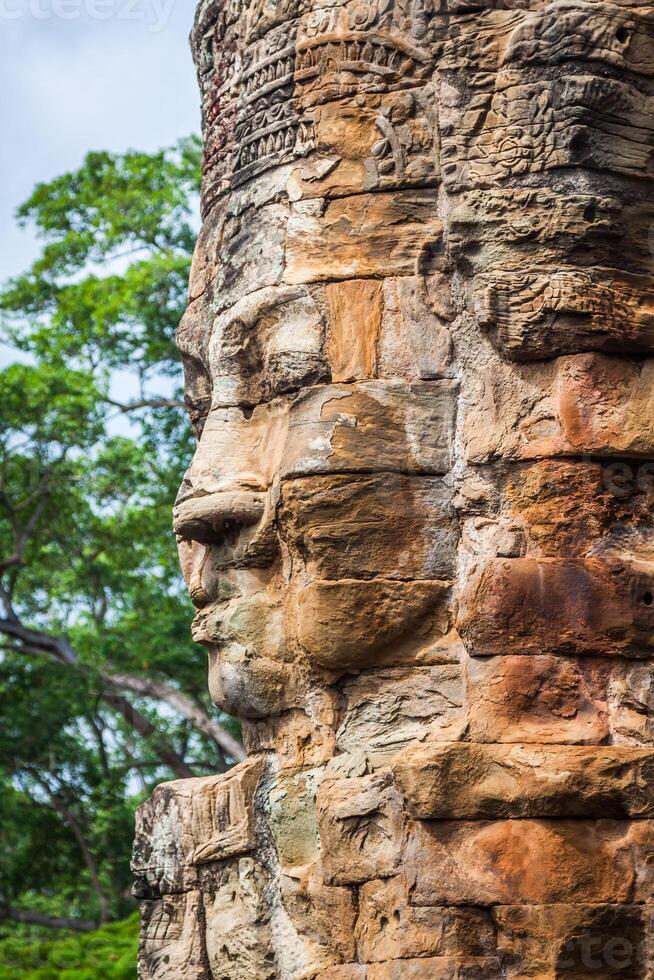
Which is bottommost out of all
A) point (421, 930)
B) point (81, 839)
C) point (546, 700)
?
point (421, 930)

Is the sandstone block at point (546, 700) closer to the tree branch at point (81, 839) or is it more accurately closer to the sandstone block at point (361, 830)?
the sandstone block at point (361, 830)

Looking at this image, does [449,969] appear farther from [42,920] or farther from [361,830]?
[42,920]

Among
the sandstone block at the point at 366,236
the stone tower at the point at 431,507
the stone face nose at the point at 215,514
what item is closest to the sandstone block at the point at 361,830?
the stone tower at the point at 431,507

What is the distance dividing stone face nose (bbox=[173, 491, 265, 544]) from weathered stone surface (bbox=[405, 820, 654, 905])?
1.47 m

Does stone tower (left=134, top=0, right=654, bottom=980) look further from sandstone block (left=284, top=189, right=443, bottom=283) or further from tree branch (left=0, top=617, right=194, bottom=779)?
tree branch (left=0, top=617, right=194, bottom=779)

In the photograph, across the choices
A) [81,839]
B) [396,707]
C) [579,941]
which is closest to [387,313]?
[396,707]

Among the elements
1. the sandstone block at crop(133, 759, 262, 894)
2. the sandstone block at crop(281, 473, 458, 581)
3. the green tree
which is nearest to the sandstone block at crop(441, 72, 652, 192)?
the sandstone block at crop(281, 473, 458, 581)

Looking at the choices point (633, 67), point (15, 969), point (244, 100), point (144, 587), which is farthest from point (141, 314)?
point (633, 67)

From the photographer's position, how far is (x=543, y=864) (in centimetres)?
527

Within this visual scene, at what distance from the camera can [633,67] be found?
5.82 meters

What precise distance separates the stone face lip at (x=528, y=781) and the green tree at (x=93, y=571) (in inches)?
382

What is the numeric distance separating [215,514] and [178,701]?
10.1 m

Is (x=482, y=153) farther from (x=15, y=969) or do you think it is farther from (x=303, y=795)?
(x=15, y=969)

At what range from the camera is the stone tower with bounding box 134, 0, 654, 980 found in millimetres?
5352
